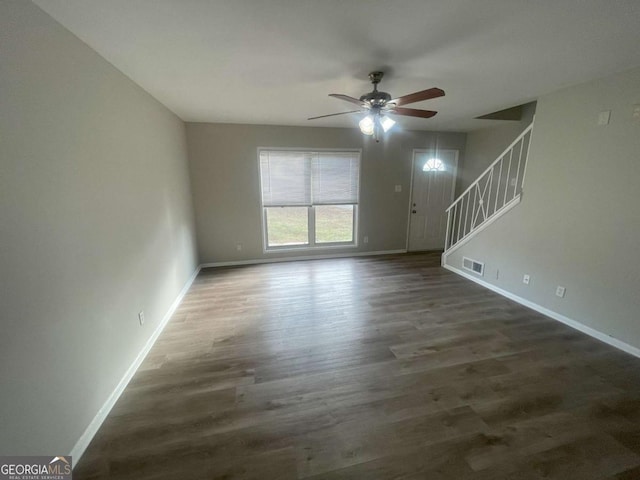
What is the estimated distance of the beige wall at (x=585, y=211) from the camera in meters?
2.28

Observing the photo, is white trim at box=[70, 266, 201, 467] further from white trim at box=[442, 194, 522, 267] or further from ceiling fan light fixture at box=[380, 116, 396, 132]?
white trim at box=[442, 194, 522, 267]

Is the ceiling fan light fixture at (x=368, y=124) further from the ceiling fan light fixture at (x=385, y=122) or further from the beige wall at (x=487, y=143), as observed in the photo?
the beige wall at (x=487, y=143)

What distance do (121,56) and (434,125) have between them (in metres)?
4.43

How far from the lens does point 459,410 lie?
5.77 ft

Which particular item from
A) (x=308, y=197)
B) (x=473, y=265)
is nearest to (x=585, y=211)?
(x=473, y=265)

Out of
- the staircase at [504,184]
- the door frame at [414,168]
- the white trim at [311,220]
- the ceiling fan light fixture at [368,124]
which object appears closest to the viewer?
the ceiling fan light fixture at [368,124]

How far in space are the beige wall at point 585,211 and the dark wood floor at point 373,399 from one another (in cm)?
37

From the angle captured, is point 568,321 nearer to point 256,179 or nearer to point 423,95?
point 423,95

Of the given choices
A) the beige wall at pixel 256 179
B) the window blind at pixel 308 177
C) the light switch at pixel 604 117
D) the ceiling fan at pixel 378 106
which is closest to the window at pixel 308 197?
the window blind at pixel 308 177

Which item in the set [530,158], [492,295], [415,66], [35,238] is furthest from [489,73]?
[35,238]

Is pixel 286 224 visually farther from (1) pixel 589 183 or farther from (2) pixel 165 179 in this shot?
(1) pixel 589 183

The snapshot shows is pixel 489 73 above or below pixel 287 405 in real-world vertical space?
above

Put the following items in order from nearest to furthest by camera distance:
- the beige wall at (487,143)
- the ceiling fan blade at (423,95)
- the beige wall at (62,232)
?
the beige wall at (62,232), the ceiling fan blade at (423,95), the beige wall at (487,143)

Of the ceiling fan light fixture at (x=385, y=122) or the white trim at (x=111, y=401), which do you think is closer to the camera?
the white trim at (x=111, y=401)
